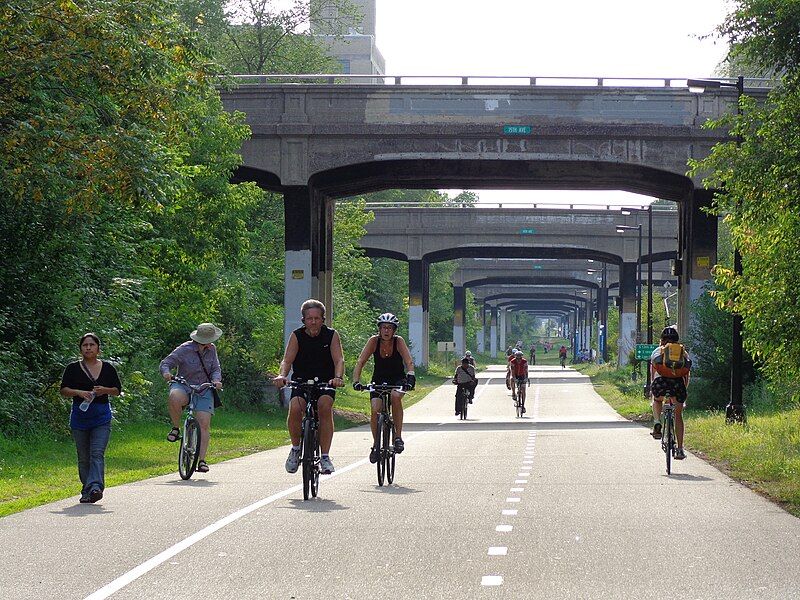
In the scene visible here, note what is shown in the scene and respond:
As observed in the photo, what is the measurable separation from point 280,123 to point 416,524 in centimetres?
2828

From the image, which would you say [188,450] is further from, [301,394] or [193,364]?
[301,394]

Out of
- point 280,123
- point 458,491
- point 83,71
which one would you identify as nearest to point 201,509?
point 458,491

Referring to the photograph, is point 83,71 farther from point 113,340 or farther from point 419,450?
point 419,450

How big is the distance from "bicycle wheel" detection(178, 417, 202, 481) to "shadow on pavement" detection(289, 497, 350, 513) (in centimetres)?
296

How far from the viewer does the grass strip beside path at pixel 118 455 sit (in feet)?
53.2

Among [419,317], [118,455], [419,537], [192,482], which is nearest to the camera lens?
[419,537]

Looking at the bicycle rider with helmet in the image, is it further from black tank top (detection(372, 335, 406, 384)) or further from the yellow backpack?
the yellow backpack

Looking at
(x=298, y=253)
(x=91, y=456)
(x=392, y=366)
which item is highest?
(x=298, y=253)

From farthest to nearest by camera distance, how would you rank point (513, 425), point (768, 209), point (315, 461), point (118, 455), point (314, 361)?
1. point (513, 425)
2. point (118, 455)
3. point (768, 209)
4. point (314, 361)
5. point (315, 461)

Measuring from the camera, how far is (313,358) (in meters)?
14.8

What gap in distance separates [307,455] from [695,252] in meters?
28.7

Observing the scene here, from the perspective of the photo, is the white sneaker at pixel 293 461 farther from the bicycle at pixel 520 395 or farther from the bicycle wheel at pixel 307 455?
the bicycle at pixel 520 395

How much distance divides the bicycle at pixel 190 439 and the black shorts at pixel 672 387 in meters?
6.04

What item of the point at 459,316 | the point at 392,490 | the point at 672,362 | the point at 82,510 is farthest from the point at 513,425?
the point at 459,316
